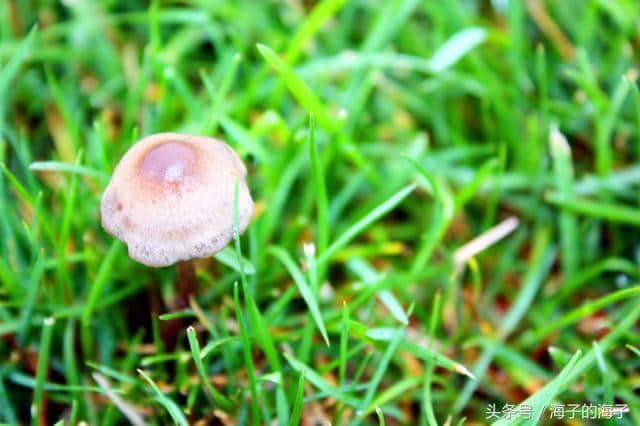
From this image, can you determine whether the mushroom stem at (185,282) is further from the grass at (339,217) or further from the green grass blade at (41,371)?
the green grass blade at (41,371)

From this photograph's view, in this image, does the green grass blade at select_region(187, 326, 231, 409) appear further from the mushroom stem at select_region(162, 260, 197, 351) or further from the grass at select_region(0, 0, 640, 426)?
the mushroom stem at select_region(162, 260, 197, 351)

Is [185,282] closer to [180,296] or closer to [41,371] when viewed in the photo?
[180,296]

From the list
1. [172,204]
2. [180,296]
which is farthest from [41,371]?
[172,204]

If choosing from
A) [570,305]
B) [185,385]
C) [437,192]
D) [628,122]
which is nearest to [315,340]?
[185,385]

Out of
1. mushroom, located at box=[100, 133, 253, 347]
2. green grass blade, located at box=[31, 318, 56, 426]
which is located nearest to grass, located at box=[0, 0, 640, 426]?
green grass blade, located at box=[31, 318, 56, 426]

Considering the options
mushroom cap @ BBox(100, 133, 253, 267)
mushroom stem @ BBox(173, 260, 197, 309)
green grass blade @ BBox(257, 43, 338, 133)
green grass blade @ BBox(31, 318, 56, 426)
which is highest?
green grass blade @ BBox(257, 43, 338, 133)

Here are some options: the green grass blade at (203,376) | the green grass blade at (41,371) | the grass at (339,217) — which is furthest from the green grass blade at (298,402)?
the green grass blade at (41,371)
